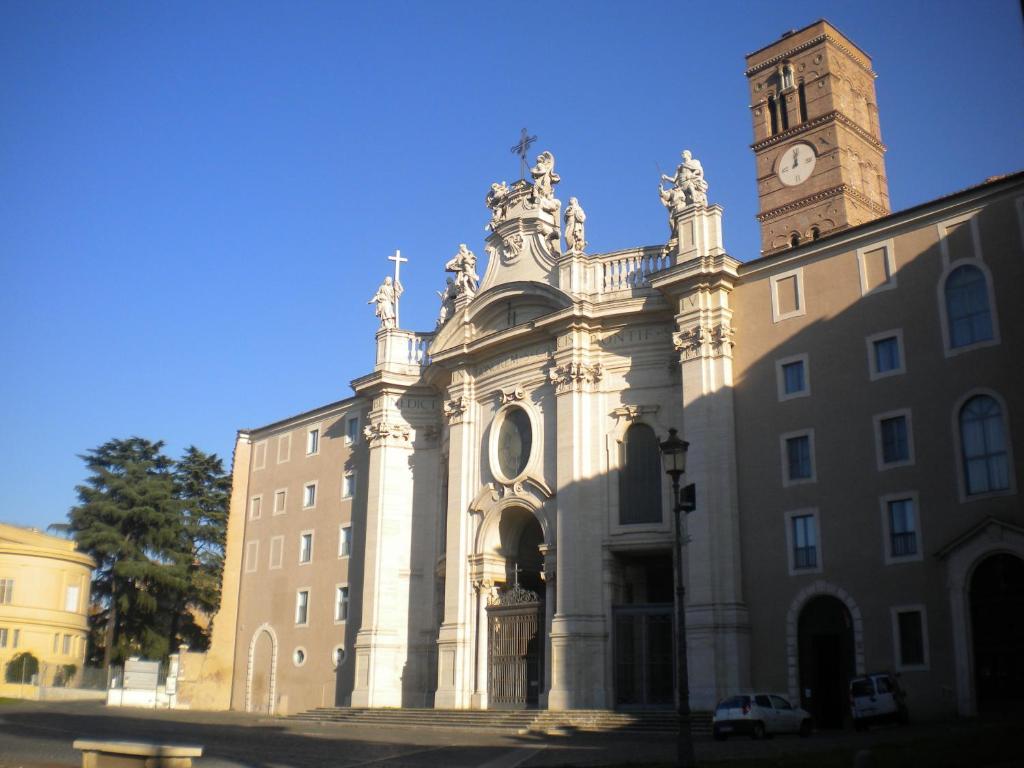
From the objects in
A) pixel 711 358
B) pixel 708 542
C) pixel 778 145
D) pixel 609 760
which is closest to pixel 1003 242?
pixel 711 358

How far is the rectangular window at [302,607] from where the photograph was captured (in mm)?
46969

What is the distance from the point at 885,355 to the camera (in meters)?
29.2

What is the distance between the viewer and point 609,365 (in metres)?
35.9

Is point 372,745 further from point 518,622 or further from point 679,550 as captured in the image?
point 518,622

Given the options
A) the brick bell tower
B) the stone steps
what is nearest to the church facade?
the stone steps

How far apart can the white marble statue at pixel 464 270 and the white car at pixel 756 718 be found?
21.7m

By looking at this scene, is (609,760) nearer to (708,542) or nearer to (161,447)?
(708,542)

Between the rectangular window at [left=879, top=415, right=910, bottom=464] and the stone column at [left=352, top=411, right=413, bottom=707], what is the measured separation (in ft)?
68.1

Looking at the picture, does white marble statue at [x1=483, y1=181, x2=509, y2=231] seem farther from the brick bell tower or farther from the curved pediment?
the brick bell tower

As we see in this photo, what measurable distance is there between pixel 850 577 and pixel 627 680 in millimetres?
8169

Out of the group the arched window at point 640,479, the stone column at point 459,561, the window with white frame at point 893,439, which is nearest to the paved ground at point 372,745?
the stone column at point 459,561

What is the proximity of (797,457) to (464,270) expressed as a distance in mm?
17636

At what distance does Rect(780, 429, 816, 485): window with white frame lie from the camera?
30203 mm

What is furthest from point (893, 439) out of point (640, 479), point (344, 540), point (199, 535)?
point (199, 535)
